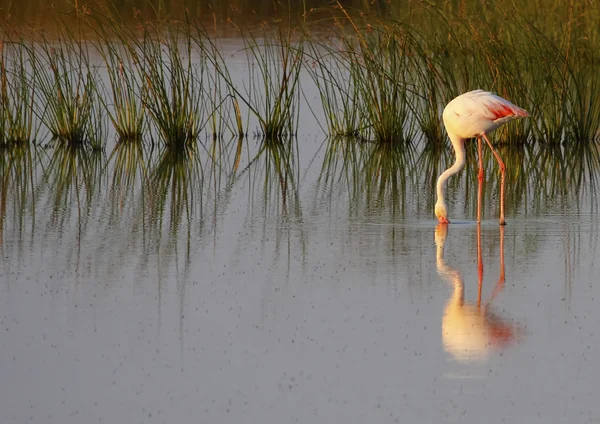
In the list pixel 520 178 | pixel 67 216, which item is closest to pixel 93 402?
pixel 67 216

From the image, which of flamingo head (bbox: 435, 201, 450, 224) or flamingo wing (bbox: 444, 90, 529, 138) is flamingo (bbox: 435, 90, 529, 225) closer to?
flamingo wing (bbox: 444, 90, 529, 138)

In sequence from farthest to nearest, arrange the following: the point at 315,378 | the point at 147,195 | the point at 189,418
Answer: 1. the point at 147,195
2. the point at 315,378
3. the point at 189,418

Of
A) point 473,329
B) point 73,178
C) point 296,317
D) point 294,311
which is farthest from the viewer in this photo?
point 73,178

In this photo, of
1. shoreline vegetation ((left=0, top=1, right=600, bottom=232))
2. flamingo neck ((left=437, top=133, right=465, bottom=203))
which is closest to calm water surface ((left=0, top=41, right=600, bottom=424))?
flamingo neck ((left=437, top=133, right=465, bottom=203))

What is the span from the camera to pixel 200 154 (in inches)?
577

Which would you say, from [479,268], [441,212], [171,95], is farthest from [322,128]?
[479,268]

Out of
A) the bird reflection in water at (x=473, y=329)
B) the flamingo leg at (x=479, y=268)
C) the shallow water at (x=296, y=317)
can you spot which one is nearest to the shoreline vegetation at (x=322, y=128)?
the shallow water at (x=296, y=317)

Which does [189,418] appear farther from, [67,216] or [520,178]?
[520,178]

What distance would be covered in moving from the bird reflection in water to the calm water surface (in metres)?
0.02

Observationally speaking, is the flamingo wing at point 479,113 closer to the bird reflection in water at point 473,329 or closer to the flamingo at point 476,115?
the flamingo at point 476,115

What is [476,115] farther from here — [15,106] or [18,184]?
[15,106]

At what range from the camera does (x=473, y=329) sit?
641cm

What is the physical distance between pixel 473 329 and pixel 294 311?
94cm

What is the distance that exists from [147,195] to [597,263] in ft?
14.7
